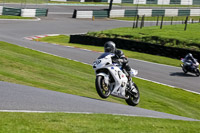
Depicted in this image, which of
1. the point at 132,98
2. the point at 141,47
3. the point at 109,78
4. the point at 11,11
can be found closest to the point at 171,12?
the point at 11,11

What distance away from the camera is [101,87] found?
12.9 m

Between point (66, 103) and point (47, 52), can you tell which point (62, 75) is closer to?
point (66, 103)

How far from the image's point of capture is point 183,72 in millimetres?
25734

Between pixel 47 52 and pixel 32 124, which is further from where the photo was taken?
pixel 47 52

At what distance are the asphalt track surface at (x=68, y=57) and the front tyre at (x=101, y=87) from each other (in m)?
0.54

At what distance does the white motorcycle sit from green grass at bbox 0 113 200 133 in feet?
8.29

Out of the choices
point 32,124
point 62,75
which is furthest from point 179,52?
point 32,124

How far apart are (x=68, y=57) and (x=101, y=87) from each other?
1425cm

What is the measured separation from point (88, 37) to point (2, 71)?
21661 mm

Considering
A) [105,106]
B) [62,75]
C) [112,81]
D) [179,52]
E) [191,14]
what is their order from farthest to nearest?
[191,14], [179,52], [62,75], [112,81], [105,106]

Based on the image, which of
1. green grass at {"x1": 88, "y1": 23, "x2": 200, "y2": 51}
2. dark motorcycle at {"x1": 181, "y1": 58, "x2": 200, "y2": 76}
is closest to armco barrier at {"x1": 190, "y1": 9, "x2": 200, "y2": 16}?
green grass at {"x1": 88, "y1": 23, "x2": 200, "y2": 51}

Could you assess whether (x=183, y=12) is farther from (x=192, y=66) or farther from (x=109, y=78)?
(x=109, y=78)

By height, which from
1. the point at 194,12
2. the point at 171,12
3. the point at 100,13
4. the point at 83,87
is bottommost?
the point at 83,87

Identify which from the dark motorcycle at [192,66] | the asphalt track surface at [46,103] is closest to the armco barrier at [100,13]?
the dark motorcycle at [192,66]
